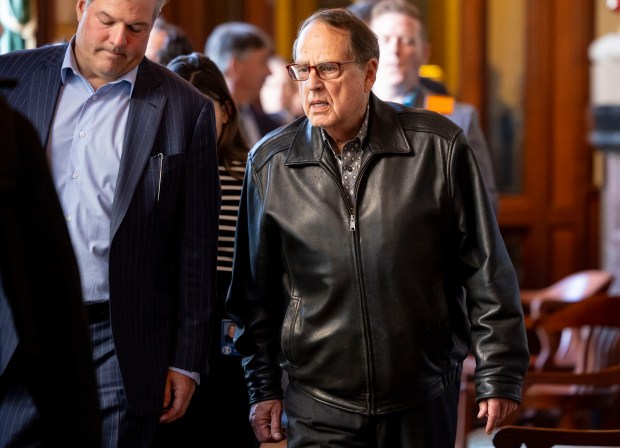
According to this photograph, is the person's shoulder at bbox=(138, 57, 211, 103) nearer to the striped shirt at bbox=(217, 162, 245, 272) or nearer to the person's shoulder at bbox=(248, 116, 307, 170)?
the person's shoulder at bbox=(248, 116, 307, 170)

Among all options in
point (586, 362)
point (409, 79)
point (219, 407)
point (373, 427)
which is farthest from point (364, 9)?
point (373, 427)

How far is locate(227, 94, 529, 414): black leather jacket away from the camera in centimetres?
300

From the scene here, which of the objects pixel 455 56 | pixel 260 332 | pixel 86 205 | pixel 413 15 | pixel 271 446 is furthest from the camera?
pixel 455 56

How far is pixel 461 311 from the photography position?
315 centimetres

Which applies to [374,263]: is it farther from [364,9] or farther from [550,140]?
[550,140]

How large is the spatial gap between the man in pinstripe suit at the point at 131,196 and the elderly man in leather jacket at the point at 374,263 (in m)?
0.18

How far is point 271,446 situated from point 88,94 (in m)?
3.25

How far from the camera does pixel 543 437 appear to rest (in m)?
3.03

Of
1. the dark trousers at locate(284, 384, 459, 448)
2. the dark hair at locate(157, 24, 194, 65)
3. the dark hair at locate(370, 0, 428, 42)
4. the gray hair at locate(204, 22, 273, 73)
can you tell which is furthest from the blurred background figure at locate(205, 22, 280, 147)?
the dark trousers at locate(284, 384, 459, 448)

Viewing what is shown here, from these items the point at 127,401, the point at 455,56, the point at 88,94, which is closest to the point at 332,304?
the point at 127,401

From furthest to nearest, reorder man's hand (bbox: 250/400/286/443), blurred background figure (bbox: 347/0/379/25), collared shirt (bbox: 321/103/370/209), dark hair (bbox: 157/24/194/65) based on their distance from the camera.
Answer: blurred background figure (bbox: 347/0/379/25) → dark hair (bbox: 157/24/194/65) → man's hand (bbox: 250/400/286/443) → collared shirt (bbox: 321/103/370/209)

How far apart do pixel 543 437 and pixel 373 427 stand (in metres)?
0.40

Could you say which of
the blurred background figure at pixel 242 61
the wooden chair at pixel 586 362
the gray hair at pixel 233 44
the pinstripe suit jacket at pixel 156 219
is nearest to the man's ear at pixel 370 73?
the pinstripe suit jacket at pixel 156 219

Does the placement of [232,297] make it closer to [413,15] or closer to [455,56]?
[413,15]
